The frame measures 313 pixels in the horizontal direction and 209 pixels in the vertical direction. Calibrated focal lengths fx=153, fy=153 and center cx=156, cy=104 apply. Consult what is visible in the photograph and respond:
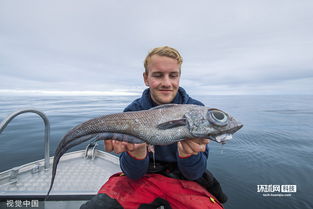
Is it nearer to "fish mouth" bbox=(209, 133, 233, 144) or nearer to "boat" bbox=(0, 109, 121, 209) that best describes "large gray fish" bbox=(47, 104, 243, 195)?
"fish mouth" bbox=(209, 133, 233, 144)

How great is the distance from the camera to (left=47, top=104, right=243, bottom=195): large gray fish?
279 cm

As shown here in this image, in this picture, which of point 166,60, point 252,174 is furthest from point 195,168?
point 252,174

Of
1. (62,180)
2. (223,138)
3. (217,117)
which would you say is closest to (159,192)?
(223,138)

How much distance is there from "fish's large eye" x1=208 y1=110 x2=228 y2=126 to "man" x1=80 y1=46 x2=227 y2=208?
49 centimetres

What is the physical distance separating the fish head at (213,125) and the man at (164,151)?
0.88 feet

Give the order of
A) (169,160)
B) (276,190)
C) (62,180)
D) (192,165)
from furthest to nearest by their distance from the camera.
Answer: (276,190), (62,180), (169,160), (192,165)

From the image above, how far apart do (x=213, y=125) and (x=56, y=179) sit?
19.3ft

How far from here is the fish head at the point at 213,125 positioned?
275 centimetres

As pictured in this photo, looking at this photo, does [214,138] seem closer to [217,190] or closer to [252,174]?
[217,190]

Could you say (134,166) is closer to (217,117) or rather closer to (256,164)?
(217,117)

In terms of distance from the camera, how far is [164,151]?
4281 mm

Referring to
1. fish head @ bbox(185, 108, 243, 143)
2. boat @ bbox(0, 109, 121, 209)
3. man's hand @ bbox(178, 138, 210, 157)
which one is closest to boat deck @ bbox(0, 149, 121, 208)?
boat @ bbox(0, 109, 121, 209)

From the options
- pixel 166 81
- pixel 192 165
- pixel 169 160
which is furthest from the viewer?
pixel 169 160

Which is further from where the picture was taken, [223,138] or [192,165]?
[192,165]
